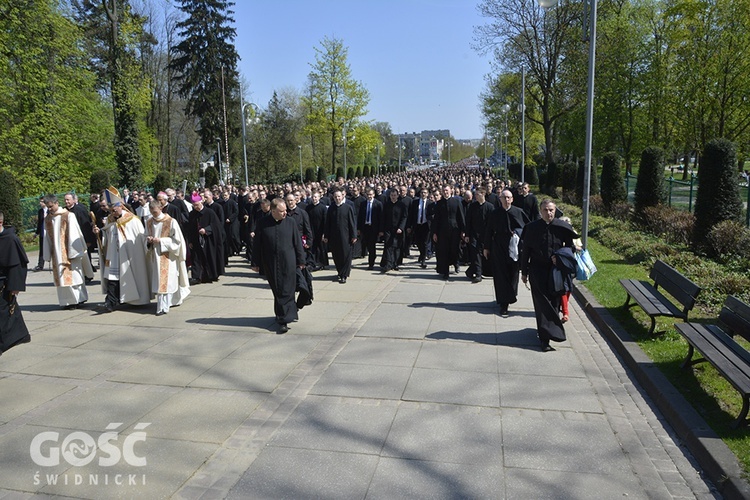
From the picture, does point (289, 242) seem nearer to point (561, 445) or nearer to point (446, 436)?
point (446, 436)

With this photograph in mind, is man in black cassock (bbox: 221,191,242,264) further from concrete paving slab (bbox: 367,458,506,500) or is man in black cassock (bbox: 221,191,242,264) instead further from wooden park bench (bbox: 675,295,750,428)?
wooden park bench (bbox: 675,295,750,428)

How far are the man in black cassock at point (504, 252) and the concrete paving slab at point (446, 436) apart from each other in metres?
4.05

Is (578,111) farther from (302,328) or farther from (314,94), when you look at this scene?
(302,328)

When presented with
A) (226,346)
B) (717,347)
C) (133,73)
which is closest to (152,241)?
(226,346)

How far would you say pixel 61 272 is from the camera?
1008 centimetres

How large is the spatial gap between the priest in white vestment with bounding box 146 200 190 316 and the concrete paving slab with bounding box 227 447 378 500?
18.7ft

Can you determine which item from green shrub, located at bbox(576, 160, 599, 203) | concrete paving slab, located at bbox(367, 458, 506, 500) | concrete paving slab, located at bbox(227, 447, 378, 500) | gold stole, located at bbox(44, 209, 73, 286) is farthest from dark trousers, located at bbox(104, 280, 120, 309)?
green shrub, located at bbox(576, 160, 599, 203)

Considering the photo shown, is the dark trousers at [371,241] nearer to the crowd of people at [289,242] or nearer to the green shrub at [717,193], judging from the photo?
the crowd of people at [289,242]

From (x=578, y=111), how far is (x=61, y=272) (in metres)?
42.5

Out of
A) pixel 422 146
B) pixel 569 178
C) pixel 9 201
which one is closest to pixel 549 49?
pixel 569 178

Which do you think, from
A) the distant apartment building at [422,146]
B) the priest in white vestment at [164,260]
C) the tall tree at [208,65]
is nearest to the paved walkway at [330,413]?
the priest in white vestment at [164,260]

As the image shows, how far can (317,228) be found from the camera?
560 inches

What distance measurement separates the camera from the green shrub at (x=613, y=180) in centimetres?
2183

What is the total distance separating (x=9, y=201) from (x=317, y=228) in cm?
1427
